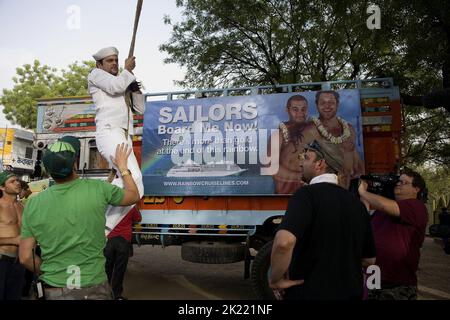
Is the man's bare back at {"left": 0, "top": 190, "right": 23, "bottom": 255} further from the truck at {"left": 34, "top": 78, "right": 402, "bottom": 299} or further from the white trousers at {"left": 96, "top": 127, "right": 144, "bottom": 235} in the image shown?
the truck at {"left": 34, "top": 78, "right": 402, "bottom": 299}

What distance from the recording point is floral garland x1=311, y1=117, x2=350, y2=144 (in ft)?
16.2

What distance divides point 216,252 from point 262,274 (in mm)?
726

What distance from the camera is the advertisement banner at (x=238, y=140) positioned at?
502 cm

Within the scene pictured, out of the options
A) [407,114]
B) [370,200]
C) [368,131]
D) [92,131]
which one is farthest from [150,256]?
[407,114]

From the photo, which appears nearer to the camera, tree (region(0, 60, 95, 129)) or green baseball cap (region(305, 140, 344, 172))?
green baseball cap (region(305, 140, 344, 172))

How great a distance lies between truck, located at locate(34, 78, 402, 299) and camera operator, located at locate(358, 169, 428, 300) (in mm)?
2056

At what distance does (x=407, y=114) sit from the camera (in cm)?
1677

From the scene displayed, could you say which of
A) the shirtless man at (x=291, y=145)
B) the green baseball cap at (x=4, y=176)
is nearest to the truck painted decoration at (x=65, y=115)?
the green baseball cap at (x=4, y=176)

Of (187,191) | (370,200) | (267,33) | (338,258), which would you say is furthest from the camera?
(267,33)

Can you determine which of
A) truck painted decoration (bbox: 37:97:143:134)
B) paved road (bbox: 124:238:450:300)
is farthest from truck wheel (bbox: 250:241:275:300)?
truck painted decoration (bbox: 37:97:143:134)

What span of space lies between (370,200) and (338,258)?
2.94ft

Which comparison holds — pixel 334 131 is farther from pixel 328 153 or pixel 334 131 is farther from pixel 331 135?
pixel 328 153

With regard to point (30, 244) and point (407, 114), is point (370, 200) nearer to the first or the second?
point (30, 244)

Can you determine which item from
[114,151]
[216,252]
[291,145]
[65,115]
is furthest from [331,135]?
[65,115]
